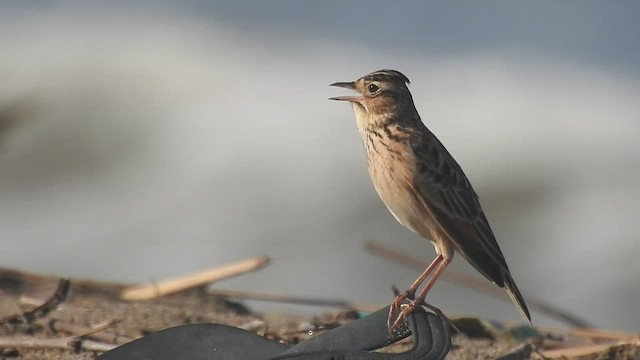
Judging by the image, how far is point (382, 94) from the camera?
171 inches

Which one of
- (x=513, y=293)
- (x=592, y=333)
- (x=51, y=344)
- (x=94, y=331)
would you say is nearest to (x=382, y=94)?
(x=513, y=293)

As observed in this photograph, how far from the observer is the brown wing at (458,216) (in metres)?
4.00

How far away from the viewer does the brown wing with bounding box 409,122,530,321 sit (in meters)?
4.00

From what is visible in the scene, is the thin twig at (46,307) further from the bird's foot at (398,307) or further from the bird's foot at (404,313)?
the bird's foot at (404,313)

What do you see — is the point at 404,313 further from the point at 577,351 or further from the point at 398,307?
the point at 577,351

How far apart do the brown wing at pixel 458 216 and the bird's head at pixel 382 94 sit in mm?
216

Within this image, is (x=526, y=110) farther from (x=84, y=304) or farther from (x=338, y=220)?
(x=84, y=304)

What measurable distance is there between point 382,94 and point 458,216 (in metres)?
0.47

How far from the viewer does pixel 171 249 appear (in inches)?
251

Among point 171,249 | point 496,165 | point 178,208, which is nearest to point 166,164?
point 178,208

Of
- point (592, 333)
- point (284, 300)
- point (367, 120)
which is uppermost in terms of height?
point (367, 120)

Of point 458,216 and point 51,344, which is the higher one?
point 458,216

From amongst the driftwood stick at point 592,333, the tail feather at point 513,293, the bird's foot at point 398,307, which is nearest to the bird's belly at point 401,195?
the tail feather at point 513,293

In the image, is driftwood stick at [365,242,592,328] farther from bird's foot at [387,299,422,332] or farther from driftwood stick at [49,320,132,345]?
bird's foot at [387,299,422,332]
